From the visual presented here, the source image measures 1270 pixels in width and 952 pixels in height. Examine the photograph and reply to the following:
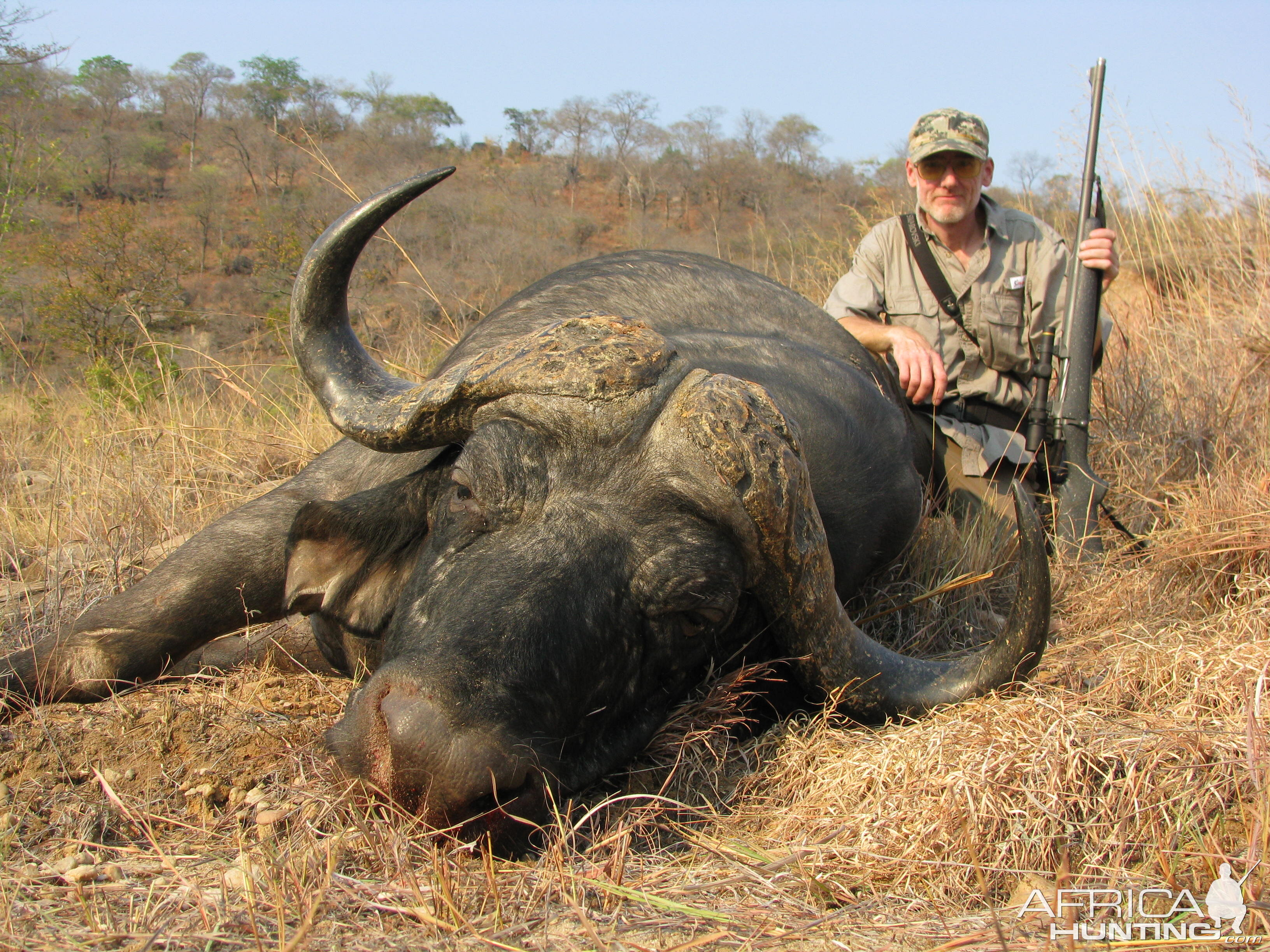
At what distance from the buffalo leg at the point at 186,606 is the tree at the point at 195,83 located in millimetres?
42856

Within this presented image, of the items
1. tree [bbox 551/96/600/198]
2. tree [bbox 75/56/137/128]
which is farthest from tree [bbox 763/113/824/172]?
tree [bbox 75/56/137/128]

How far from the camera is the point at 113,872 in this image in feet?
5.88

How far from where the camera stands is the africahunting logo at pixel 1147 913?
5.54 feet

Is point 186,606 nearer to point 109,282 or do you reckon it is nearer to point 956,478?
point 956,478

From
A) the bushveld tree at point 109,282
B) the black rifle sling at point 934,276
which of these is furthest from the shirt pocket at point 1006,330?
the bushveld tree at point 109,282

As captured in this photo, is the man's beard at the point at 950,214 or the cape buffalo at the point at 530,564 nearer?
the cape buffalo at the point at 530,564

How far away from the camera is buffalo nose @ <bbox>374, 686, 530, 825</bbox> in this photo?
170 cm

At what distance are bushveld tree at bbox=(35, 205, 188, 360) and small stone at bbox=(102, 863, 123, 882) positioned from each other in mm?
7775

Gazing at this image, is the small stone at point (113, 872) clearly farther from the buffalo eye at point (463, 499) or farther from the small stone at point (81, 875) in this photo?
the buffalo eye at point (463, 499)

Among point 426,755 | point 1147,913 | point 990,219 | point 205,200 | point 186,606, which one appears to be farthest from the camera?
point 205,200

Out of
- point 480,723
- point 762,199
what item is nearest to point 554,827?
point 480,723

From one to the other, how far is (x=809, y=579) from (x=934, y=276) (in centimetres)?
330

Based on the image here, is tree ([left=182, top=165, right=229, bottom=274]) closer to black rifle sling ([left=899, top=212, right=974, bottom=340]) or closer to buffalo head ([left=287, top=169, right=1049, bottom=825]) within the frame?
black rifle sling ([left=899, top=212, right=974, bottom=340])

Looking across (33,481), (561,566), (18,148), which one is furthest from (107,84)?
(561,566)
